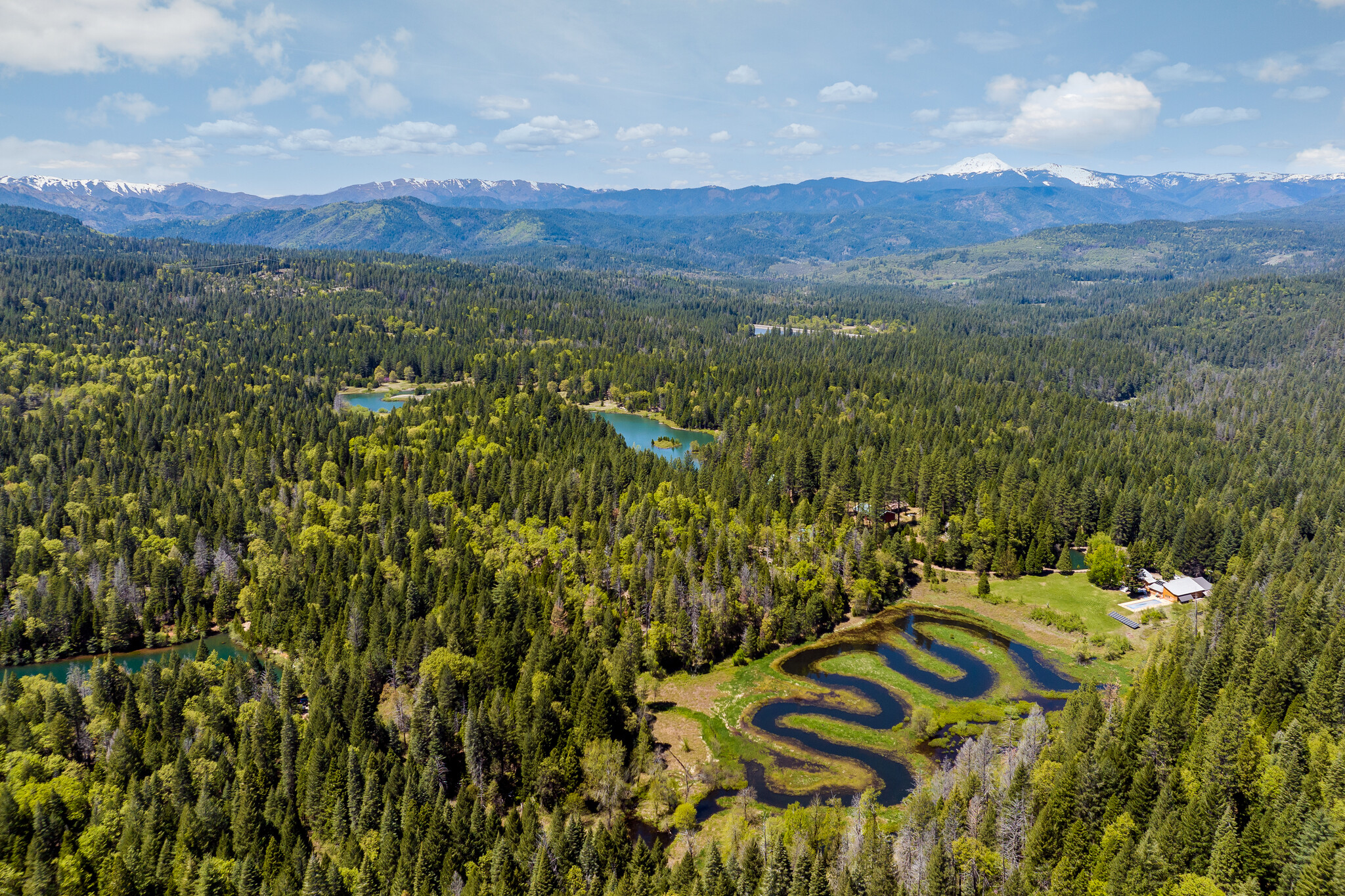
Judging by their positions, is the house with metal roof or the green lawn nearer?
the green lawn

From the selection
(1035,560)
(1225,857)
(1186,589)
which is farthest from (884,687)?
(1186,589)

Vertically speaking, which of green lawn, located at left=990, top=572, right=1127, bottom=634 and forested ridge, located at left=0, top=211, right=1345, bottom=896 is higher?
forested ridge, located at left=0, top=211, right=1345, bottom=896

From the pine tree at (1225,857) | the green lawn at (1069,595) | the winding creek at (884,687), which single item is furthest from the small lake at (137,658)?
the green lawn at (1069,595)

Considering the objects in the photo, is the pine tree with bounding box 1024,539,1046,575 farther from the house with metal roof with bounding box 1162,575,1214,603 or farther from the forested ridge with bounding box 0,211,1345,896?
the house with metal roof with bounding box 1162,575,1214,603

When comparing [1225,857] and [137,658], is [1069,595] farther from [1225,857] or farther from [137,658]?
[137,658]

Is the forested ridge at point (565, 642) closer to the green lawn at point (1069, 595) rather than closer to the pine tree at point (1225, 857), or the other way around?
the pine tree at point (1225, 857)

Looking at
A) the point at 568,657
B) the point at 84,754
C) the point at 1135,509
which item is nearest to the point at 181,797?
the point at 84,754

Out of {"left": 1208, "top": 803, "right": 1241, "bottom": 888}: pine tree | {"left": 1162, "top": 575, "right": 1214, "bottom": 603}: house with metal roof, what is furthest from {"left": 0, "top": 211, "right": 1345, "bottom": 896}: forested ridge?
{"left": 1162, "top": 575, "right": 1214, "bottom": 603}: house with metal roof
